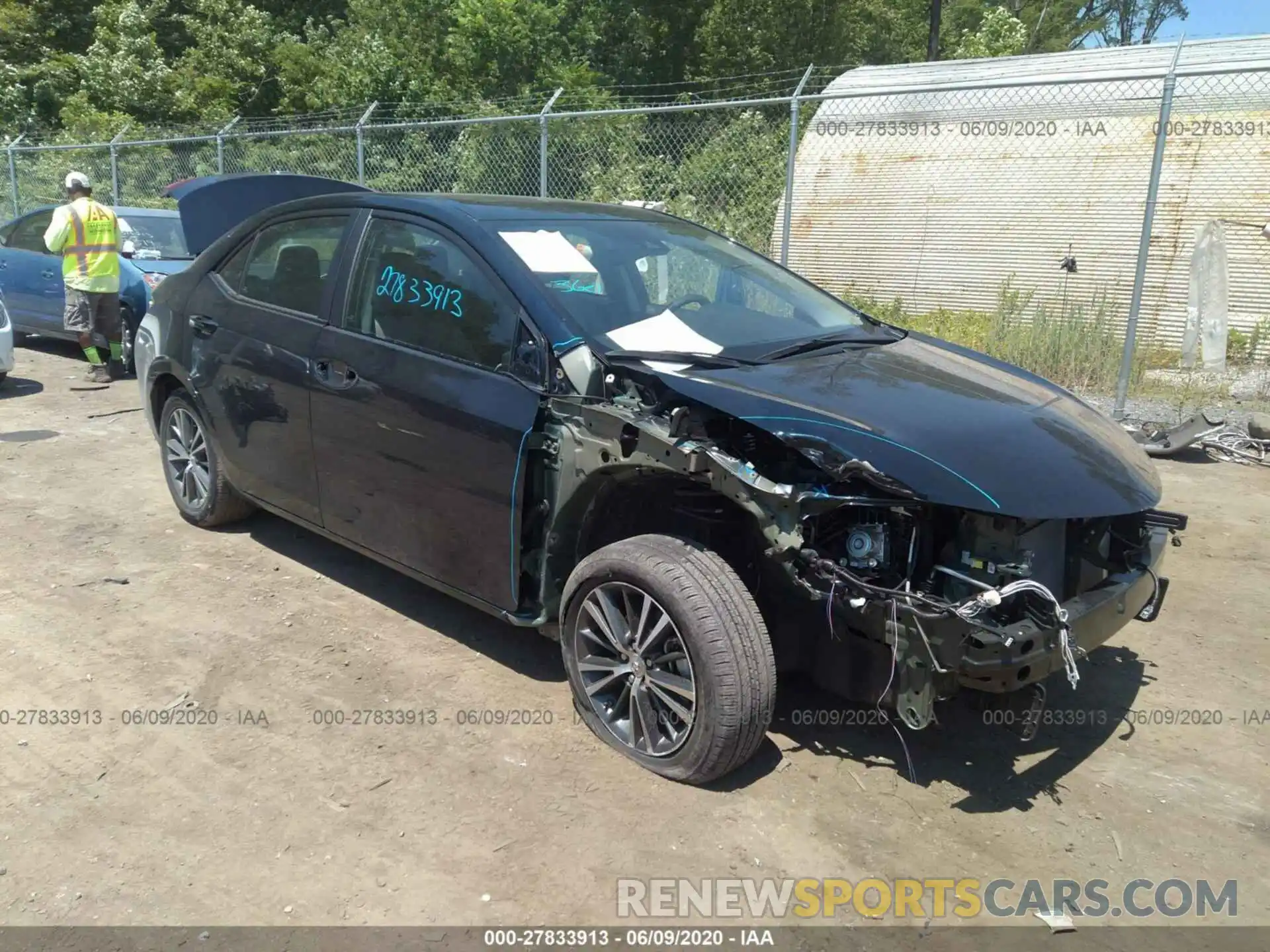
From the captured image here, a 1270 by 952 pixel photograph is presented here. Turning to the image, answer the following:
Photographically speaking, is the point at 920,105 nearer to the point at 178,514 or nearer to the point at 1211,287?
the point at 1211,287

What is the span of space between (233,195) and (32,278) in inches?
170

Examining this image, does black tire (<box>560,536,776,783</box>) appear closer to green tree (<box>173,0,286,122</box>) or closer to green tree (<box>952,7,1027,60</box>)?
green tree (<box>173,0,286,122</box>)

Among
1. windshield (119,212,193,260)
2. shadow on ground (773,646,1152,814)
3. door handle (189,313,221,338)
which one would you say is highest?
windshield (119,212,193,260)

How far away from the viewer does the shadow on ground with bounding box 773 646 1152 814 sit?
3.20 m

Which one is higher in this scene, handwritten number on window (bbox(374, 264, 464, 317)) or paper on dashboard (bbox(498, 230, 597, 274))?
paper on dashboard (bbox(498, 230, 597, 274))

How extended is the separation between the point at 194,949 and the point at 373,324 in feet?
7.47

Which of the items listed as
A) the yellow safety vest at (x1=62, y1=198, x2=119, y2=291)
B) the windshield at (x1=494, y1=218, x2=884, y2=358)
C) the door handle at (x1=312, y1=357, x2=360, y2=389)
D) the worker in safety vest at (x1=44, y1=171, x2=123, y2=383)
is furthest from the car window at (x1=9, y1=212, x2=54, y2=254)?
the windshield at (x1=494, y1=218, x2=884, y2=358)

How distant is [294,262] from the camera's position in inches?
172

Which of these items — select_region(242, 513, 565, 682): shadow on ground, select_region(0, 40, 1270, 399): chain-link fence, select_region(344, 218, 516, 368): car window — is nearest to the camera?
select_region(344, 218, 516, 368): car window

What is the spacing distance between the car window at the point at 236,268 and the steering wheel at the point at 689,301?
84.9 inches

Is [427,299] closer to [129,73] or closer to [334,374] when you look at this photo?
[334,374]

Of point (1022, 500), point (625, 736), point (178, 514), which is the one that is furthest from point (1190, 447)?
point (178, 514)

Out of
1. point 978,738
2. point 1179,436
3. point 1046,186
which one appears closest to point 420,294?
point 978,738

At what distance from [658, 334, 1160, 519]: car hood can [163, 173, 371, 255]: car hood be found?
4.80 meters
